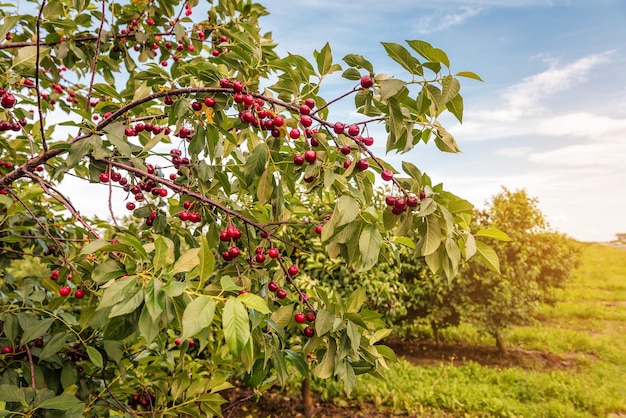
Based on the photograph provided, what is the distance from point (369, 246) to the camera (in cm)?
126

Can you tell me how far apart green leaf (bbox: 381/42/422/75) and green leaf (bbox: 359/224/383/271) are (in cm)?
47

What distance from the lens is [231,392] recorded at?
216 inches

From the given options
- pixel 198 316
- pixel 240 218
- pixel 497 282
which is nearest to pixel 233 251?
pixel 240 218

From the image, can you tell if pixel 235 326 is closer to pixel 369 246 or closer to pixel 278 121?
pixel 369 246

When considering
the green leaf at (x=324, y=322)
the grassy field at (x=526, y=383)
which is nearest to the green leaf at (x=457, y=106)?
the green leaf at (x=324, y=322)

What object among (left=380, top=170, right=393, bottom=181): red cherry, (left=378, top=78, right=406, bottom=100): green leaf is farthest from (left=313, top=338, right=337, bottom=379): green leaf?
(left=378, top=78, right=406, bottom=100): green leaf

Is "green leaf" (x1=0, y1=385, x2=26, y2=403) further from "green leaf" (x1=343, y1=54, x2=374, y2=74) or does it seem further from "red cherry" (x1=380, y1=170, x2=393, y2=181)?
"green leaf" (x1=343, y1=54, x2=374, y2=74)

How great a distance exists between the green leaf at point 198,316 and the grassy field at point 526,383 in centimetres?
442

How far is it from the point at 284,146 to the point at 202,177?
339 mm

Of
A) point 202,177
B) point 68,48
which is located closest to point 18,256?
point 68,48

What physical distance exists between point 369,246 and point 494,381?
5.43m

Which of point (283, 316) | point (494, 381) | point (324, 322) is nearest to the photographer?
point (324, 322)

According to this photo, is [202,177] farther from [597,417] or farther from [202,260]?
[597,417]

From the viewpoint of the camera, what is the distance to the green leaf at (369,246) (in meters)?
1.24
